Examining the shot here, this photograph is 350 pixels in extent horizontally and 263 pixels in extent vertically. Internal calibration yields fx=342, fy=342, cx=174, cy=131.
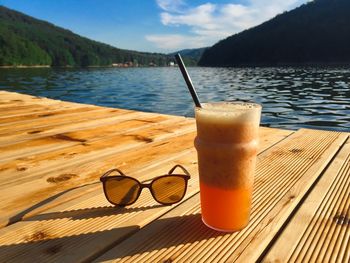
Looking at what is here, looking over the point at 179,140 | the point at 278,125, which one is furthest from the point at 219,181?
the point at 278,125

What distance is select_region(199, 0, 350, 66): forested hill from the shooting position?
85.2 m

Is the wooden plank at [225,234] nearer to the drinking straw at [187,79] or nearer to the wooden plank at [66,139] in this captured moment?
the drinking straw at [187,79]

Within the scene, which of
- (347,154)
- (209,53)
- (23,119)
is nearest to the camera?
(347,154)

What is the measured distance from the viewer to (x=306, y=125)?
10.2 m

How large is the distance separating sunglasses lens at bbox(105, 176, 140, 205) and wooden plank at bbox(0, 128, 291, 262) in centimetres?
4

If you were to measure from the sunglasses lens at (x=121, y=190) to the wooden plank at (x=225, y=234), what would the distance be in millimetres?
203

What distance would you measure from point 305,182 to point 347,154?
698mm

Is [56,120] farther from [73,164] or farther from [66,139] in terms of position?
[73,164]

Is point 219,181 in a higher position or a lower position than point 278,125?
higher

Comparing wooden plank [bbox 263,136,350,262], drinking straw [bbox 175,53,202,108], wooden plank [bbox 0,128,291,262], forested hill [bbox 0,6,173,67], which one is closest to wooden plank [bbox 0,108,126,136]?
wooden plank [bbox 0,128,291,262]

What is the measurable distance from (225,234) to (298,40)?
337 ft

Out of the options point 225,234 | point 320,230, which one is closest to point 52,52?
point 225,234

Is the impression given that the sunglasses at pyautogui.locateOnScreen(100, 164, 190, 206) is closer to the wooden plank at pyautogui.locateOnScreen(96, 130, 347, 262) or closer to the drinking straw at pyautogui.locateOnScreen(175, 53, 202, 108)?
the wooden plank at pyautogui.locateOnScreen(96, 130, 347, 262)

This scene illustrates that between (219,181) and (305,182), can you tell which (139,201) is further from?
(305,182)
